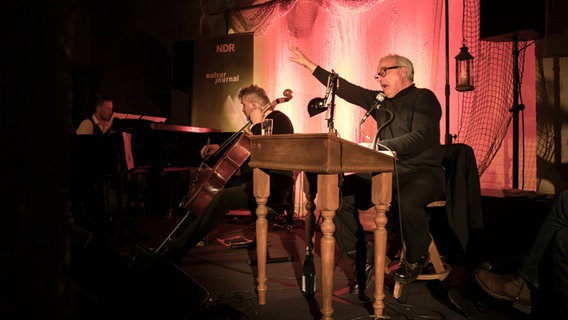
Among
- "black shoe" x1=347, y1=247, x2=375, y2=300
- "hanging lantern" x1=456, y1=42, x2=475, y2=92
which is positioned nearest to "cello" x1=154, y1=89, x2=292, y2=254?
"black shoe" x1=347, y1=247, x2=375, y2=300

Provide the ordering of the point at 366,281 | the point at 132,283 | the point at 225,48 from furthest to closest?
1. the point at 225,48
2. the point at 366,281
3. the point at 132,283

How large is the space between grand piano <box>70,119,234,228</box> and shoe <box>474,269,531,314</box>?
10.8 ft

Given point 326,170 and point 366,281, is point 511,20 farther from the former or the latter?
point 326,170

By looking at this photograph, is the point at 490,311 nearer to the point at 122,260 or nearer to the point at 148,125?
the point at 122,260

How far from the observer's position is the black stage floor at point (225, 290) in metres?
1.66

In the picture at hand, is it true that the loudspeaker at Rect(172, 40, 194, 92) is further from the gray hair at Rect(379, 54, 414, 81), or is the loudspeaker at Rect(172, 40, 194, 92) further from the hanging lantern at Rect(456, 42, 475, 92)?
the gray hair at Rect(379, 54, 414, 81)

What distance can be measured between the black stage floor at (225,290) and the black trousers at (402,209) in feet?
1.03

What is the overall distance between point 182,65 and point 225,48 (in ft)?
3.69

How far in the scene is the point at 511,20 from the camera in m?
4.05

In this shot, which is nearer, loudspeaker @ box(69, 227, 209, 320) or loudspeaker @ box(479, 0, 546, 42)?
loudspeaker @ box(69, 227, 209, 320)

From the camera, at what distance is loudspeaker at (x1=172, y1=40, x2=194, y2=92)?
7.53m

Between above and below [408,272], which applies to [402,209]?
above

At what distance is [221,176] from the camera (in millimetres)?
3424

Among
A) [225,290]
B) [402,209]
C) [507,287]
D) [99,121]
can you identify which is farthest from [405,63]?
[99,121]
